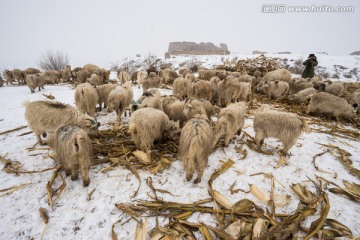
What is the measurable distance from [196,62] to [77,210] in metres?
21.4

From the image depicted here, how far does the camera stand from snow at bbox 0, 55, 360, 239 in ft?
7.91

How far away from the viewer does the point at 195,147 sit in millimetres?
2910

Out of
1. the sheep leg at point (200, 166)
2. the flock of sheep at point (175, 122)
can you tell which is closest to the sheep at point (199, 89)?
the flock of sheep at point (175, 122)

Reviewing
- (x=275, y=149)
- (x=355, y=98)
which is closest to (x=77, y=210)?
(x=275, y=149)

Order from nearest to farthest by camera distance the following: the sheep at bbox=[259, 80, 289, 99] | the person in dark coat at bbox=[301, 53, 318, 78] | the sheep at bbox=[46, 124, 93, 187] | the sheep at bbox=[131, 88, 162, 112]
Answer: the sheep at bbox=[46, 124, 93, 187] < the sheep at bbox=[131, 88, 162, 112] < the sheep at bbox=[259, 80, 289, 99] < the person in dark coat at bbox=[301, 53, 318, 78]

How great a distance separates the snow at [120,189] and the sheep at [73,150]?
298mm

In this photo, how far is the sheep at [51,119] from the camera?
410 cm

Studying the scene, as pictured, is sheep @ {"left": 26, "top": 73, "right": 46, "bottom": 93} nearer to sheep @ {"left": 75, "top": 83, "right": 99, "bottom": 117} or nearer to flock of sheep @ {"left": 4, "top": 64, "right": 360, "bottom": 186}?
flock of sheep @ {"left": 4, "top": 64, "right": 360, "bottom": 186}

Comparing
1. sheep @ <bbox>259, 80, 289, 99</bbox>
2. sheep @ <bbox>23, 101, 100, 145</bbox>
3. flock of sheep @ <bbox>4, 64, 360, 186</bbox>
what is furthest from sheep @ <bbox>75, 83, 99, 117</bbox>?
sheep @ <bbox>259, 80, 289, 99</bbox>

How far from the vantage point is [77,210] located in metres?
2.62

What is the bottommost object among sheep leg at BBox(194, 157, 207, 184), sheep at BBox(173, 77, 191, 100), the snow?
the snow

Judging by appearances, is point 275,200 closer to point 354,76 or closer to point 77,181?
point 77,181

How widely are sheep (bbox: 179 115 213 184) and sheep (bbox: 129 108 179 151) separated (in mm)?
882

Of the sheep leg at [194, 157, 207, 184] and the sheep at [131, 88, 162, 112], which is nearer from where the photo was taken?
the sheep leg at [194, 157, 207, 184]
